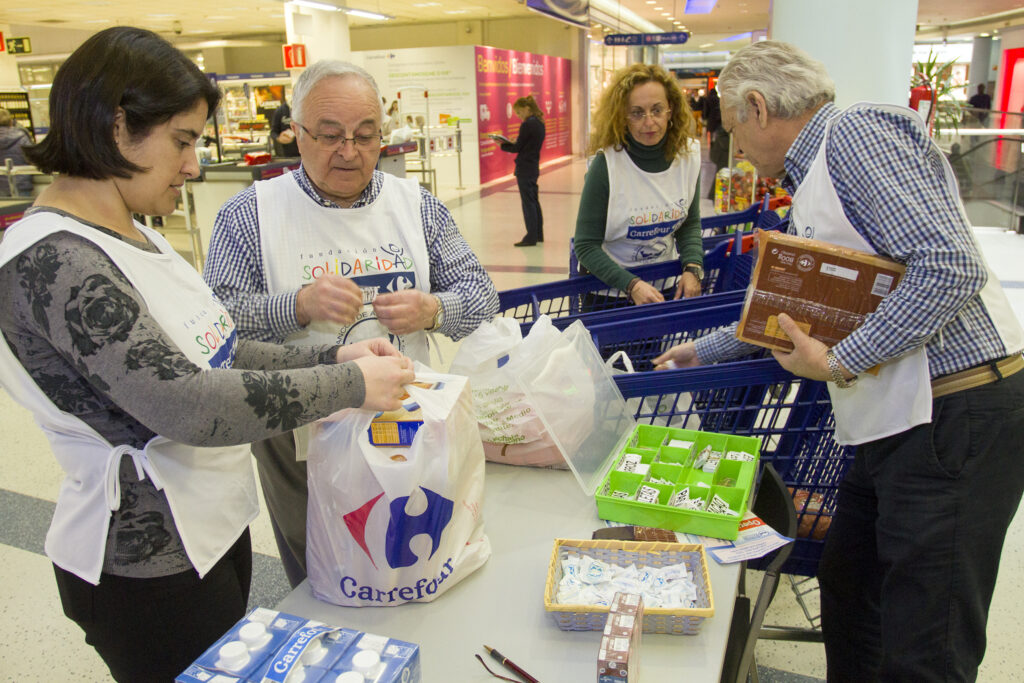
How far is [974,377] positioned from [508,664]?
101 centimetres

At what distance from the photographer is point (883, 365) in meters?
1.45

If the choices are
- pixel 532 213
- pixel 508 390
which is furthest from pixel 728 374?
pixel 532 213

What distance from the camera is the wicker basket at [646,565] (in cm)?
120

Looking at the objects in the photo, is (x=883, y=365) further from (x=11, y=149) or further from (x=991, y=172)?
(x=11, y=149)

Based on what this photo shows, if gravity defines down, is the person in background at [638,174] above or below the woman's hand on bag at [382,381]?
above

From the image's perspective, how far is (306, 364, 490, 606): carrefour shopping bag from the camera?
1256mm

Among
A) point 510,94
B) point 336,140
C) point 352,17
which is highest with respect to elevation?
point 352,17

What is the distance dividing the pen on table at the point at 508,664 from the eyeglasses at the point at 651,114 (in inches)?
84.6

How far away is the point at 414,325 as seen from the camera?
1.71m

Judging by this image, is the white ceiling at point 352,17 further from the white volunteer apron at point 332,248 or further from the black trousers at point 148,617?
the black trousers at point 148,617

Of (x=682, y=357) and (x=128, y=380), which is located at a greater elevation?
(x=128, y=380)

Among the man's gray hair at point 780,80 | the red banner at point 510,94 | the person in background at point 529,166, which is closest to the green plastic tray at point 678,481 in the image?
the man's gray hair at point 780,80

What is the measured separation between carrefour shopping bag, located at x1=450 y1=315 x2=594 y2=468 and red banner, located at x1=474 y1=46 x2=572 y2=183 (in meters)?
13.8

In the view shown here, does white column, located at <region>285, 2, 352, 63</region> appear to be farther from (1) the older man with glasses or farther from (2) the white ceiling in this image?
(1) the older man with glasses
